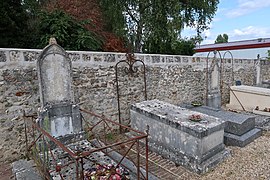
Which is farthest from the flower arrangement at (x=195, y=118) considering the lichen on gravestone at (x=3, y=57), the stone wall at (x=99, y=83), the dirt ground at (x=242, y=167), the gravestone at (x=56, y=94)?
the lichen on gravestone at (x=3, y=57)

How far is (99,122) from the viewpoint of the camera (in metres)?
4.47

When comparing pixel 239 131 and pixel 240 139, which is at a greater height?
pixel 239 131

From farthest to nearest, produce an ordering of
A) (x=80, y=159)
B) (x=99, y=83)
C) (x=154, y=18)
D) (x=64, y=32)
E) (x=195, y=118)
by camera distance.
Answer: (x=154, y=18)
(x=64, y=32)
(x=99, y=83)
(x=195, y=118)
(x=80, y=159)

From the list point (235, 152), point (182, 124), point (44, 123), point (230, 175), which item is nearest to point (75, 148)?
point (44, 123)

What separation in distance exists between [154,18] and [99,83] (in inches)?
225

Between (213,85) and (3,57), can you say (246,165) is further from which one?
(3,57)

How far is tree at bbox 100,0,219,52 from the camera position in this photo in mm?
9430

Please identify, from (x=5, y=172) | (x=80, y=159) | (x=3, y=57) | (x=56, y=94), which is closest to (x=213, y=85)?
(x=56, y=94)

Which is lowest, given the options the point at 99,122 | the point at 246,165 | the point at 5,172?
the point at 246,165

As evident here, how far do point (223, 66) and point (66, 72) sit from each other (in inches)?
308

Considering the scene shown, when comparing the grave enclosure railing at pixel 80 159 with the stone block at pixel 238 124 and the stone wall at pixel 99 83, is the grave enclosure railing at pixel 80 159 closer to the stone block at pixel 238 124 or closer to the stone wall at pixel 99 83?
the stone wall at pixel 99 83

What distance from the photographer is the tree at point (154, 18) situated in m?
9.43

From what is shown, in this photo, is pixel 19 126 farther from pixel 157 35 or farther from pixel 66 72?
pixel 157 35

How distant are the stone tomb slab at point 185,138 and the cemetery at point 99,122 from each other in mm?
16
